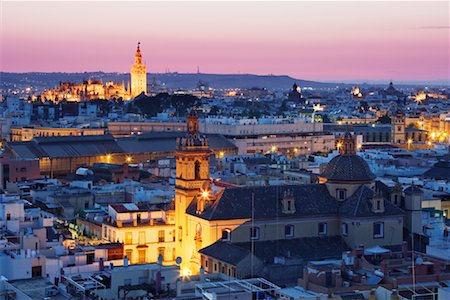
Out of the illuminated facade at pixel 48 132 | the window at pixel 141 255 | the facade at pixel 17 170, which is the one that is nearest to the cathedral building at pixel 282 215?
the window at pixel 141 255

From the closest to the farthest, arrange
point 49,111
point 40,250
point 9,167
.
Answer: point 40,250 → point 9,167 → point 49,111

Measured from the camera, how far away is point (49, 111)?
155 meters

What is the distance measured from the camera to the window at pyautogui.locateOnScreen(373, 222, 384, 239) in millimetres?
44875

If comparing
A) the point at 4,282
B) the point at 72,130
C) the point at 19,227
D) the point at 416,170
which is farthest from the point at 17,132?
the point at 4,282

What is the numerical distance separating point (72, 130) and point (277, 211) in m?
69.7

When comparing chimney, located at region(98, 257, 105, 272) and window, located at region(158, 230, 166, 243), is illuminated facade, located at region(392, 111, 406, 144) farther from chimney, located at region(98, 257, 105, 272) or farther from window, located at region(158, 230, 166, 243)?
chimney, located at region(98, 257, 105, 272)

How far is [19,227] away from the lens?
145ft

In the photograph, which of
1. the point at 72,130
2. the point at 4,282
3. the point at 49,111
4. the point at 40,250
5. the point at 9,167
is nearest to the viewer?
the point at 4,282

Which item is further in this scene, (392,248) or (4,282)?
(392,248)

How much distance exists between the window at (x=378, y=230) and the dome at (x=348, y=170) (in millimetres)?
2193

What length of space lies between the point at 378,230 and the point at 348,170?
2953mm

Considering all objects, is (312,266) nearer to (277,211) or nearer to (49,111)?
(277,211)

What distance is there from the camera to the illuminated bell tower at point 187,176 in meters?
46.1

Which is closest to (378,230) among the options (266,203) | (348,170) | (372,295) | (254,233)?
(348,170)
